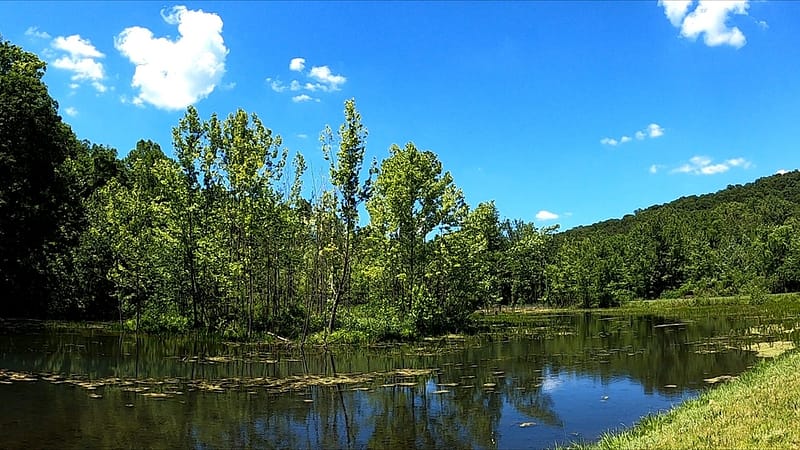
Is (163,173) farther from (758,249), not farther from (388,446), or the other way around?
(758,249)

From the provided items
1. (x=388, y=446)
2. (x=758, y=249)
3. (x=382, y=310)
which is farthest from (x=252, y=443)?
(x=758, y=249)

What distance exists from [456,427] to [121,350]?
19.6 metres

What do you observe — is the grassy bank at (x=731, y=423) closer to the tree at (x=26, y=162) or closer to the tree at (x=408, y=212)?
the tree at (x=408, y=212)

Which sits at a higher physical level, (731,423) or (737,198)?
(737,198)

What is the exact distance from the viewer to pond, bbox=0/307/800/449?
12234 millimetres

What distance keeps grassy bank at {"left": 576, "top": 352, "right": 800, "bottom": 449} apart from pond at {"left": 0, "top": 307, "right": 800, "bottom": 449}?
1.74 meters

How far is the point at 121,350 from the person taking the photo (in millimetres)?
26938

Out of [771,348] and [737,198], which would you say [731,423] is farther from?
[737,198]

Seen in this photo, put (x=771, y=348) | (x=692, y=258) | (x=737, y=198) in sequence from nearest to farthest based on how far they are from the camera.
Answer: (x=771, y=348) → (x=692, y=258) → (x=737, y=198)

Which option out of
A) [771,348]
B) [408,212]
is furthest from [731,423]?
[408,212]

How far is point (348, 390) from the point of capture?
17.4 meters

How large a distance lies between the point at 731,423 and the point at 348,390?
1058 cm

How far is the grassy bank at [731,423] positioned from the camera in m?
8.31

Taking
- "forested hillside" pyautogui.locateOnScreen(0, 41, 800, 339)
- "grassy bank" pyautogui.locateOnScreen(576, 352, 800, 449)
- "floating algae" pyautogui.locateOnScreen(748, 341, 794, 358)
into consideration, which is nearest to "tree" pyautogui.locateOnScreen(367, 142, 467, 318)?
"forested hillside" pyautogui.locateOnScreen(0, 41, 800, 339)
